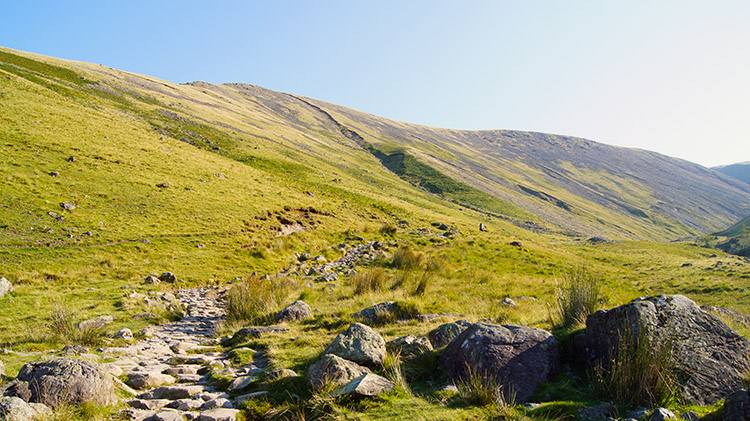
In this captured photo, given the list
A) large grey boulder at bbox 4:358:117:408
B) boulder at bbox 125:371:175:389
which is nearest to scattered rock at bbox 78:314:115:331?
boulder at bbox 125:371:175:389

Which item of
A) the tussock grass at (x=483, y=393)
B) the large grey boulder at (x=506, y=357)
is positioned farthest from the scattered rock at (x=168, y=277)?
the tussock grass at (x=483, y=393)

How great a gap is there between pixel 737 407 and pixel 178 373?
33.4 feet

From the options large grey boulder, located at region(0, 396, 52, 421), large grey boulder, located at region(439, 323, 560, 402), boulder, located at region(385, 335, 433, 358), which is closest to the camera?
large grey boulder, located at region(0, 396, 52, 421)

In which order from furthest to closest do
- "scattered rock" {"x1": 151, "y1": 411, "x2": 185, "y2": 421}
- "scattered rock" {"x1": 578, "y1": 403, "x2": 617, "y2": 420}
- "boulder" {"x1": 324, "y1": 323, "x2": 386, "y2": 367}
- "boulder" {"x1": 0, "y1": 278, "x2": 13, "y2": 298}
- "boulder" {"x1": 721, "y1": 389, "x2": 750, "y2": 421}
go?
"boulder" {"x1": 0, "y1": 278, "x2": 13, "y2": 298}
"boulder" {"x1": 324, "y1": 323, "x2": 386, "y2": 367}
"scattered rock" {"x1": 151, "y1": 411, "x2": 185, "y2": 421}
"scattered rock" {"x1": 578, "y1": 403, "x2": 617, "y2": 420}
"boulder" {"x1": 721, "y1": 389, "x2": 750, "y2": 421}

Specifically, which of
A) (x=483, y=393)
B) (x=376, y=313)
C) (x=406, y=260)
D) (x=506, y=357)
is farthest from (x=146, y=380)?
(x=406, y=260)

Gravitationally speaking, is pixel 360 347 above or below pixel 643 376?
below

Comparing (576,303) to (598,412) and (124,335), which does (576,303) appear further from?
(124,335)

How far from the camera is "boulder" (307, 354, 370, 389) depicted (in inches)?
259

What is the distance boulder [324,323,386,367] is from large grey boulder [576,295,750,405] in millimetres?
4332

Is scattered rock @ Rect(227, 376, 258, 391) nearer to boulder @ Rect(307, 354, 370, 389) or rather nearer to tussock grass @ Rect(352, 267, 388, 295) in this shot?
boulder @ Rect(307, 354, 370, 389)

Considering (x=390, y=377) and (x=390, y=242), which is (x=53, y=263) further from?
(x=390, y=242)

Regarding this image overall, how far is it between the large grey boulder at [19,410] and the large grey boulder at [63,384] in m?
0.33

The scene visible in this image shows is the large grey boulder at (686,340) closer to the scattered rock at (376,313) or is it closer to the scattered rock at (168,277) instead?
the scattered rock at (376,313)

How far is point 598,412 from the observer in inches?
211
